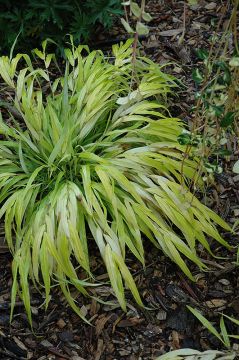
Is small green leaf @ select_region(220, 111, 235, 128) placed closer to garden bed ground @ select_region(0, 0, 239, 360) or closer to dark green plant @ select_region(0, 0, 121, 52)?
Result: garden bed ground @ select_region(0, 0, 239, 360)

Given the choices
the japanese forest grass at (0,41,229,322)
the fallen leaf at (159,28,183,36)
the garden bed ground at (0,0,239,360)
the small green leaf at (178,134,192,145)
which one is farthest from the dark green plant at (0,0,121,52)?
the small green leaf at (178,134,192,145)

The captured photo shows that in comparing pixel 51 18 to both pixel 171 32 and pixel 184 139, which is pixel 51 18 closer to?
pixel 171 32

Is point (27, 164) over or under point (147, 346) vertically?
over

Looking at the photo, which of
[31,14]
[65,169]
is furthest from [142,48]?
[65,169]

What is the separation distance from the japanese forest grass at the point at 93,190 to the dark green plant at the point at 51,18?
535 millimetres

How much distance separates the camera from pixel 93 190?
7.74 feet

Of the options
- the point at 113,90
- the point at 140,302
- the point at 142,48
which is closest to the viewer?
the point at 140,302

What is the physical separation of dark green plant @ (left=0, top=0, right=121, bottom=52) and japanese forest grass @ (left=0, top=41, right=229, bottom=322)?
1.76 ft

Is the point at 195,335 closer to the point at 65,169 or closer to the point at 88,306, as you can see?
the point at 88,306

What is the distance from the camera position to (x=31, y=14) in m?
3.16

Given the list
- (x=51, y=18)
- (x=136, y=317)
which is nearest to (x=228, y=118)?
(x=136, y=317)

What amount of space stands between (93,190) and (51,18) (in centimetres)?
133

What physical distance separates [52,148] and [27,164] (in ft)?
0.44

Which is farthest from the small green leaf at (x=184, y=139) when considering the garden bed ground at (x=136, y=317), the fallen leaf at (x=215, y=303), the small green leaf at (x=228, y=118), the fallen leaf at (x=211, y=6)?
the fallen leaf at (x=211, y=6)
